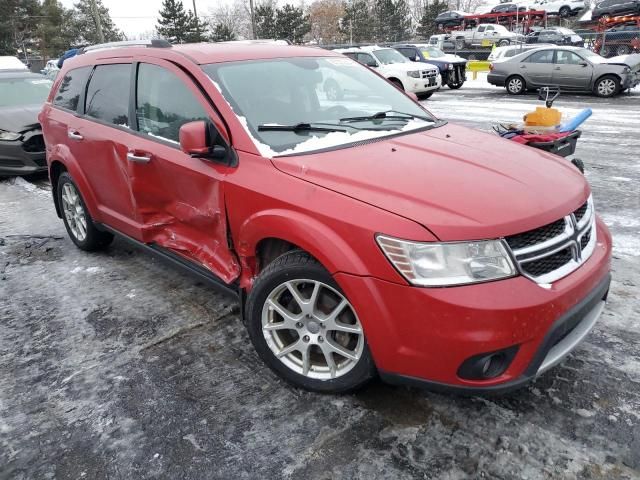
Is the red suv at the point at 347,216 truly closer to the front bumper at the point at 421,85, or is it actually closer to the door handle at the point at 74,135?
the door handle at the point at 74,135

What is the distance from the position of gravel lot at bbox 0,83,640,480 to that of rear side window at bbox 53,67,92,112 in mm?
1777

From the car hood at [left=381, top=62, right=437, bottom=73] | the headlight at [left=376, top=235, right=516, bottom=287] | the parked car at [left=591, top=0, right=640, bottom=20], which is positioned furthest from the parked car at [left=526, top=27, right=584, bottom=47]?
the headlight at [left=376, top=235, right=516, bottom=287]

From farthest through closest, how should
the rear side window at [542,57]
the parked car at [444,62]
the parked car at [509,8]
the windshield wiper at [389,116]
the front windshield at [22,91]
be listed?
the parked car at [509,8], the parked car at [444,62], the rear side window at [542,57], the front windshield at [22,91], the windshield wiper at [389,116]

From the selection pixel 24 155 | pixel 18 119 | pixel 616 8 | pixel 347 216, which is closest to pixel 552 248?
pixel 347 216

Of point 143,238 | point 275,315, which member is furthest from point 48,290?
point 275,315

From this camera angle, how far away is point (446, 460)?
2.26 m

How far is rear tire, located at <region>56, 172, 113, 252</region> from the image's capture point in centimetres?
464

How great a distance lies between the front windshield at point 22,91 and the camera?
845 centimetres

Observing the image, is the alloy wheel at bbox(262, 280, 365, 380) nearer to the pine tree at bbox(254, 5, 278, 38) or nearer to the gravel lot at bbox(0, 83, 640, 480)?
the gravel lot at bbox(0, 83, 640, 480)

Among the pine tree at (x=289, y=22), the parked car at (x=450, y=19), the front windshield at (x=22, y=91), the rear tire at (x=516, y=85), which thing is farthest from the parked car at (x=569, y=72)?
the pine tree at (x=289, y=22)

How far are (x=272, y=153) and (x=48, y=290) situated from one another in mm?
2559

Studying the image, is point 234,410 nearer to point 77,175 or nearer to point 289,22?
point 77,175

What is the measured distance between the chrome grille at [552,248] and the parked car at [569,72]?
1524cm

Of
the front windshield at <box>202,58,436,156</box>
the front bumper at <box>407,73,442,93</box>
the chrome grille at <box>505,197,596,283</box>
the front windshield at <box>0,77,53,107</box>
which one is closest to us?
the chrome grille at <box>505,197,596,283</box>
